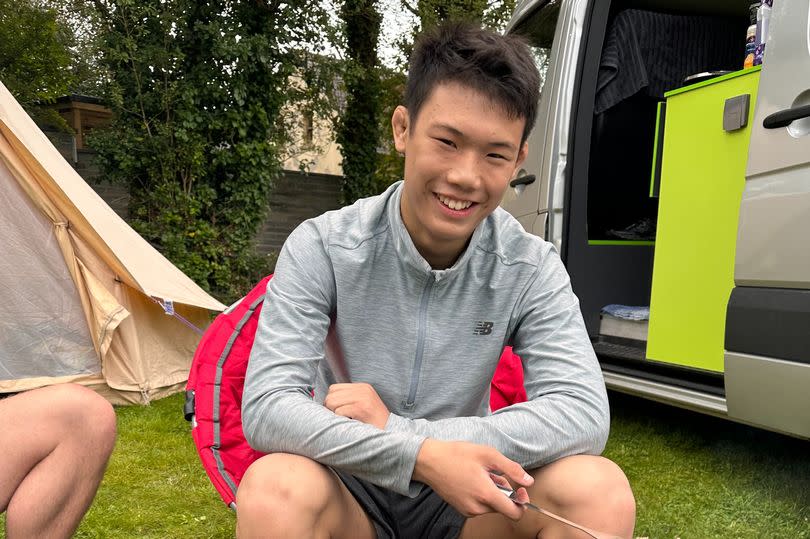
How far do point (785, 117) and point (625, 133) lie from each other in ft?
4.87

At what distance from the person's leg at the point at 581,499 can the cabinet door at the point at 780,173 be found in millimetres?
984

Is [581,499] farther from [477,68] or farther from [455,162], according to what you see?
[477,68]

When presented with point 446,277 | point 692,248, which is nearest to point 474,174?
point 446,277

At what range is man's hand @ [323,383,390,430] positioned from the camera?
1250mm

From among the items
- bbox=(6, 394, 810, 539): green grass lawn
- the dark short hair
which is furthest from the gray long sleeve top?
bbox=(6, 394, 810, 539): green grass lawn

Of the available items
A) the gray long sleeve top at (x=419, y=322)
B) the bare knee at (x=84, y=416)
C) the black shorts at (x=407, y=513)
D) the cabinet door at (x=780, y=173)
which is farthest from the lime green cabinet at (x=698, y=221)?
the bare knee at (x=84, y=416)

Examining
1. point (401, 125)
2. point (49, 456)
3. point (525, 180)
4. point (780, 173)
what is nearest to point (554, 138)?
point (525, 180)

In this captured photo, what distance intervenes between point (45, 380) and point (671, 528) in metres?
2.90

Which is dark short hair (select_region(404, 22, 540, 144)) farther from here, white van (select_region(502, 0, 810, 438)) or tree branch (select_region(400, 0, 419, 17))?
tree branch (select_region(400, 0, 419, 17))

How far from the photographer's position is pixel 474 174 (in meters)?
1.38

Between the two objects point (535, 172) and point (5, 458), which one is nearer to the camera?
point (5, 458)

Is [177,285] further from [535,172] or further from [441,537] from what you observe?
[441,537]

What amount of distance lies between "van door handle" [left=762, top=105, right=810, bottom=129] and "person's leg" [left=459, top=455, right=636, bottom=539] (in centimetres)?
116

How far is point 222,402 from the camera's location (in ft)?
4.84
